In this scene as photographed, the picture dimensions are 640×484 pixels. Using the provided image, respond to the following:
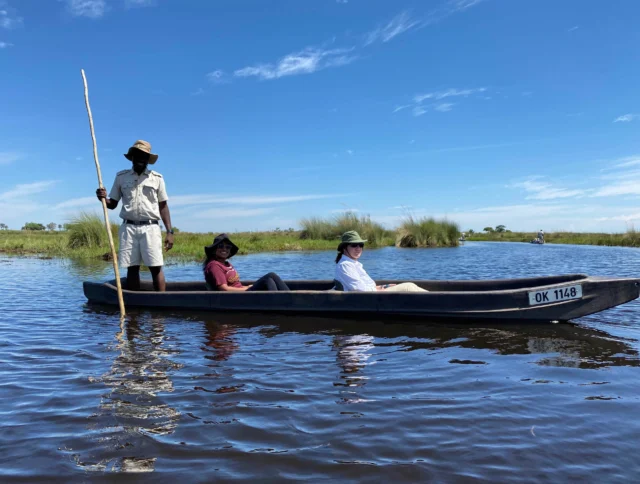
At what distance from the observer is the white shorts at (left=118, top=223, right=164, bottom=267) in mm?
7242

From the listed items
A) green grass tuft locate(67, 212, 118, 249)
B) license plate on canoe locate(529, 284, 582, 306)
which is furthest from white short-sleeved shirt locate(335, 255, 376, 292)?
green grass tuft locate(67, 212, 118, 249)

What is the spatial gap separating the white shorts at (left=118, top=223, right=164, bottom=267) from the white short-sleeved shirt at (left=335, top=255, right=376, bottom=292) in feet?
9.25

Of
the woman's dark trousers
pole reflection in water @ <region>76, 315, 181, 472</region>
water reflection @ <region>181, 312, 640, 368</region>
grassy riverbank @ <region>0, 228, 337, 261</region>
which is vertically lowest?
water reflection @ <region>181, 312, 640, 368</region>

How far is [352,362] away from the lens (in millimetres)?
4453

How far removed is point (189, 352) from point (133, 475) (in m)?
2.55

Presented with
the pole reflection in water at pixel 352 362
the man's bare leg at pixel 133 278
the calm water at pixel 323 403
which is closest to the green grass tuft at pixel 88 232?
the man's bare leg at pixel 133 278

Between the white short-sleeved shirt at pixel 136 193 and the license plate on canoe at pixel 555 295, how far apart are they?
5.42m

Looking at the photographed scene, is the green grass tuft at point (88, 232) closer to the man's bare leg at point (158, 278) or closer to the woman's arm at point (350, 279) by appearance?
the man's bare leg at point (158, 278)

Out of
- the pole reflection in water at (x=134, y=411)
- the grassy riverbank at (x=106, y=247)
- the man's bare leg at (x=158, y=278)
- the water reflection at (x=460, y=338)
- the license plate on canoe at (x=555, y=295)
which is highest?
the grassy riverbank at (x=106, y=247)

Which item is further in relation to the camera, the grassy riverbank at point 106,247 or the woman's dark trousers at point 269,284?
the grassy riverbank at point 106,247

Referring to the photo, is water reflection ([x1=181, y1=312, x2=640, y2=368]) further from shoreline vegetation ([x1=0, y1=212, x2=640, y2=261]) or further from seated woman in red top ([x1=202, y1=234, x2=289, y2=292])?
shoreline vegetation ([x1=0, y1=212, x2=640, y2=261])

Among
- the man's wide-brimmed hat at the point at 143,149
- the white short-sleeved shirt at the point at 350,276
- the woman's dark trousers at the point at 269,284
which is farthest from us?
the woman's dark trousers at the point at 269,284

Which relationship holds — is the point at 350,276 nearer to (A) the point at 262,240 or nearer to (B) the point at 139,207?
(B) the point at 139,207

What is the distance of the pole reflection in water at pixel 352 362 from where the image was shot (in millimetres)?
3541
